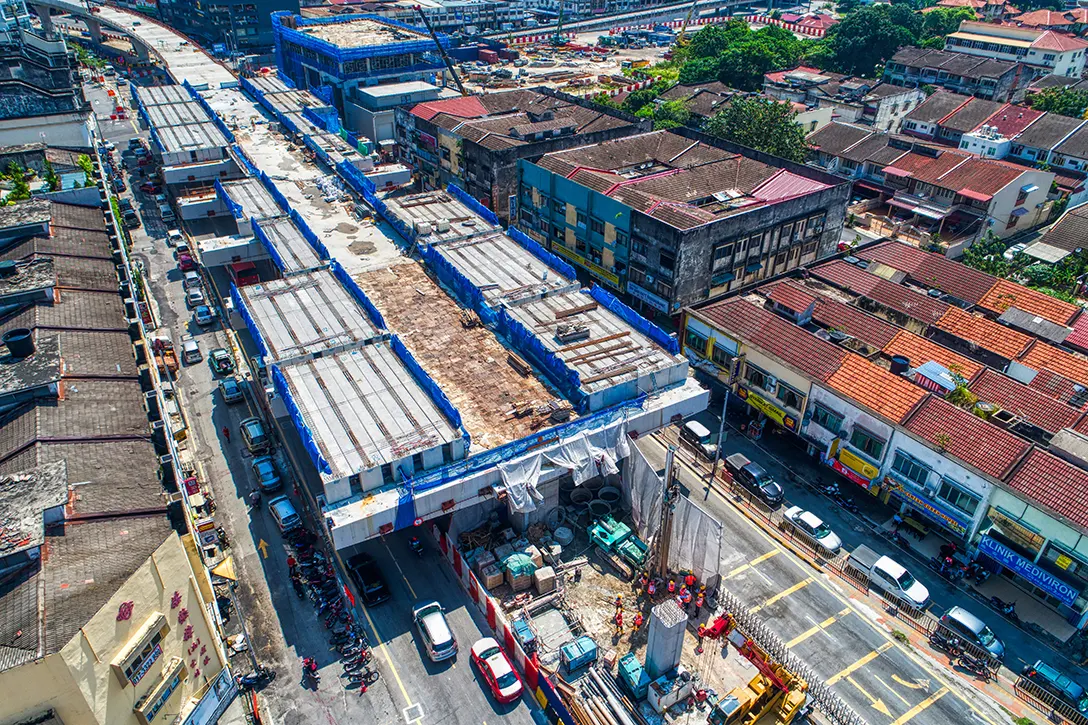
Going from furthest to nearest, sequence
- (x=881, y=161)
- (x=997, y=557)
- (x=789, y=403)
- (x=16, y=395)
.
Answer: (x=881, y=161) < (x=789, y=403) < (x=997, y=557) < (x=16, y=395)

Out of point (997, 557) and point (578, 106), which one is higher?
point (578, 106)

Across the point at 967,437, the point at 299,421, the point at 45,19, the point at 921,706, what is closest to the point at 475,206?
the point at 299,421

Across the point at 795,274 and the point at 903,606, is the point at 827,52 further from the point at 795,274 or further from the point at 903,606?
the point at 903,606

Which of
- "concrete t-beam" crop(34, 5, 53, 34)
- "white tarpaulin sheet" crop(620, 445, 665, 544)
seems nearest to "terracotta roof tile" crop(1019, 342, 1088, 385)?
"white tarpaulin sheet" crop(620, 445, 665, 544)

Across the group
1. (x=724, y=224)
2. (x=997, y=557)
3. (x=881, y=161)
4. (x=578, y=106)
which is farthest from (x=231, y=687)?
(x=881, y=161)

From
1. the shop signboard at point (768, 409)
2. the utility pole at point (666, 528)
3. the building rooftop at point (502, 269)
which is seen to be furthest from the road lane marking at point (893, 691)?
the building rooftop at point (502, 269)

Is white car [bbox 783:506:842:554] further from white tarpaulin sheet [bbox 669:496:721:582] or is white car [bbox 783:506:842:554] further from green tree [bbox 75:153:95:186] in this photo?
green tree [bbox 75:153:95:186]
